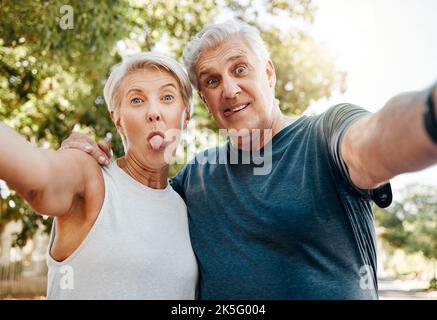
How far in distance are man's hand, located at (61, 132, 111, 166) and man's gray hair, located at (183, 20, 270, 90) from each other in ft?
1.92

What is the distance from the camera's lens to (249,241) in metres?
1.77

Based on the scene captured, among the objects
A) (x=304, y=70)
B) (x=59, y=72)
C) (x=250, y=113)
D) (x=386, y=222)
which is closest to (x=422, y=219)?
(x=386, y=222)

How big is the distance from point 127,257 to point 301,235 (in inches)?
25.0

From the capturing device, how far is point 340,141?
4.74ft

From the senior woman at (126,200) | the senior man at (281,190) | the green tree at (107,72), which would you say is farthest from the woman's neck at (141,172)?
the green tree at (107,72)

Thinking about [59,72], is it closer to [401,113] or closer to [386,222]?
[401,113]

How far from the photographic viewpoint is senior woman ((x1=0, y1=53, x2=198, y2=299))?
4.99 feet

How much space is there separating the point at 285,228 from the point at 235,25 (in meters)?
1.02

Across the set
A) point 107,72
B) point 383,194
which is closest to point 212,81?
point 383,194

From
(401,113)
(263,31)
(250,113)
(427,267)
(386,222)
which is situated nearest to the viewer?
(401,113)

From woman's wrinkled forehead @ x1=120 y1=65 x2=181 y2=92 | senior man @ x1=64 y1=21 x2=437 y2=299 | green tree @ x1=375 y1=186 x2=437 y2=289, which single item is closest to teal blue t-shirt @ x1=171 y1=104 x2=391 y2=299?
senior man @ x1=64 y1=21 x2=437 y2=299

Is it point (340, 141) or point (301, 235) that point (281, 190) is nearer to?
point (301, 235)

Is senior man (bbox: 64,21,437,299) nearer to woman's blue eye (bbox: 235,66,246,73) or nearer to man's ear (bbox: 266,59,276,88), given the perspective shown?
woman's blue eye (bbox: 235,66,246,73)
